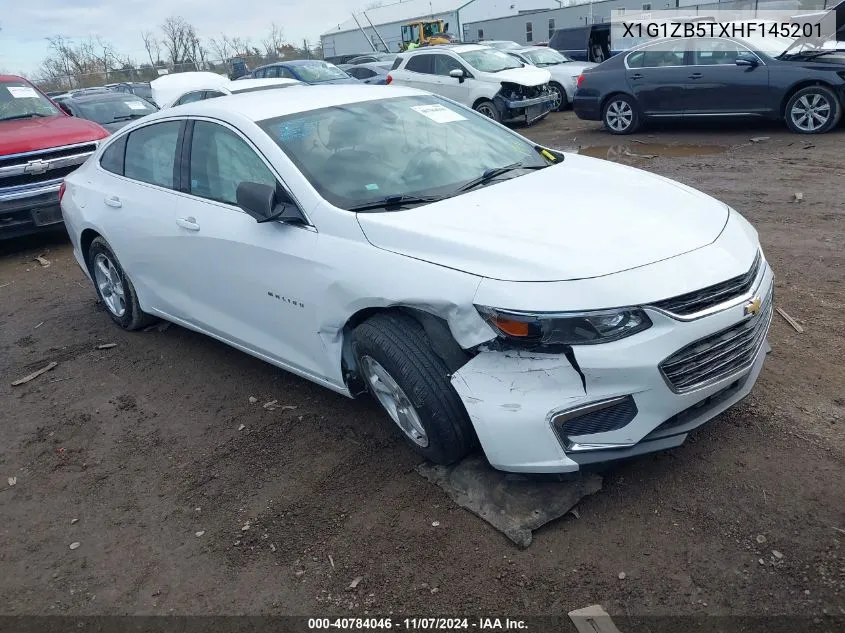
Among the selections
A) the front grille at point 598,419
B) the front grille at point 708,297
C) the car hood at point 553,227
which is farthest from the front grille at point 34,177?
the front grille at point 708,297

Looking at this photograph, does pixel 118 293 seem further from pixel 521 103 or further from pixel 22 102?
pixel 521 103

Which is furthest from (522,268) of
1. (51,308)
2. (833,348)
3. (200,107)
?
(51,308)

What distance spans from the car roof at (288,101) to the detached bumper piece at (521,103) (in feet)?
30.2

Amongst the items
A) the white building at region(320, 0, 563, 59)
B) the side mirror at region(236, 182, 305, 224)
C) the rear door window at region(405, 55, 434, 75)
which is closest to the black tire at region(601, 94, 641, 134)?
the rear door window at region(405, 55, 434, 75)

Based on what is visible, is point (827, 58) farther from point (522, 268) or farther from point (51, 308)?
point (51, 308)

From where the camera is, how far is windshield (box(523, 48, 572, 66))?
654 inches

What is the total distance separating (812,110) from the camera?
10227 millimetres

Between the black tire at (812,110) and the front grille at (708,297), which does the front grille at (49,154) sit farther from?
the black tire at (812,110)

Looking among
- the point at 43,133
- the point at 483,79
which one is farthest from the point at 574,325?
the point at 483,79

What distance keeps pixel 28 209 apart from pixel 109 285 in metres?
3.02

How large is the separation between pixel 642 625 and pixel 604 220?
1.65 m

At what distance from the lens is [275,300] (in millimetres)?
3754

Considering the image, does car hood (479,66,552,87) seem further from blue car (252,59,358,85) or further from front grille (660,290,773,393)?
front grille (660,290,773,393)

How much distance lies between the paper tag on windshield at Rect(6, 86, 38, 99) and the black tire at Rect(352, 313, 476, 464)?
807 centimetres
